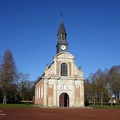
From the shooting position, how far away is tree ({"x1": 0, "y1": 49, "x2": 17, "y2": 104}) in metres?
57.8

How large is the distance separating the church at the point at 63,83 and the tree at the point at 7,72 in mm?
9907

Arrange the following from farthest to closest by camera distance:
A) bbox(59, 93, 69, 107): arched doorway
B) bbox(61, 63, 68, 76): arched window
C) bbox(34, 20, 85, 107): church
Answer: bbox(61, 63, 68, 76): arched window → bbox(59, 93, 69, 107): arched doorway → bbox(34, 20, 85, 107): church

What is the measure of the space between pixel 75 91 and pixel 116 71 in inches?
745

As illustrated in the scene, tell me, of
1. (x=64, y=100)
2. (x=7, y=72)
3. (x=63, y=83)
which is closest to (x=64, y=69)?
(x=63, y=83)

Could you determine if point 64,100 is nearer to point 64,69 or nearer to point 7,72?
point 64,69

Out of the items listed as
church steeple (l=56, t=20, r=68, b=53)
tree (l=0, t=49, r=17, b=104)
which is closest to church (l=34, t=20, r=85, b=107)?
church steeple (l=56, t=20, r=68, b=53)

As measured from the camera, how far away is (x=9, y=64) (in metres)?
59.7

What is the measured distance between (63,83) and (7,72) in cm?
1578

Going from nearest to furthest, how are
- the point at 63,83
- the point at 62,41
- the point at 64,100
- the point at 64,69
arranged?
the point at 63,83, the point at 64,100, the point at 64,69, the point at 62,41

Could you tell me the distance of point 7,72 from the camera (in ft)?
192

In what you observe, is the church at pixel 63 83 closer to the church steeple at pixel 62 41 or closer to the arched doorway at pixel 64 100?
the arched doorway at pixel 64 100

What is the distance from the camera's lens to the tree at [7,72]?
190 feet

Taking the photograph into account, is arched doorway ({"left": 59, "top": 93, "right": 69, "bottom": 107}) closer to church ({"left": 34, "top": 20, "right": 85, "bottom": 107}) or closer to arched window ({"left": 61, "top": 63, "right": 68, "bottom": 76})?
church ({"left": 34, "top": 20, "right": 85, "bottom": 107})

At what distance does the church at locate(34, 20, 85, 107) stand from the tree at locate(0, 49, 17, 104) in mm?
9907
